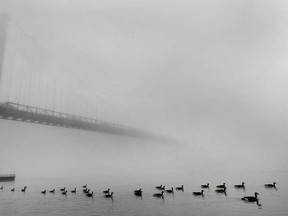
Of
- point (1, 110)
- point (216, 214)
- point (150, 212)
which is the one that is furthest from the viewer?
point (1, 110)

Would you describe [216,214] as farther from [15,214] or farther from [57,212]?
[15,214]

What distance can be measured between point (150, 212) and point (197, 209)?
325 centimetres

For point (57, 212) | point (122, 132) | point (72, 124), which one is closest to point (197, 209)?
point (57, 212)

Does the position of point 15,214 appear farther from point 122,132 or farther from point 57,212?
point 122,132

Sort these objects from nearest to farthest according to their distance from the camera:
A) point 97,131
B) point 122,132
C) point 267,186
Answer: point 267,186, point 97,131, point 122,132

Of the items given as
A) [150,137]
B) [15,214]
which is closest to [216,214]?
[15,214]

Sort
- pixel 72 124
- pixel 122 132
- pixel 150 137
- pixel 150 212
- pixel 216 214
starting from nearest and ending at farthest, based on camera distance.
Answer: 1. pixel 216 214
2. pixel 150 212
3. pixel 72 124
4. pixel 122 132
5. pixel 150 137

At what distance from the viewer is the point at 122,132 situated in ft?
212

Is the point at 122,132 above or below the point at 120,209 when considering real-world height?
above

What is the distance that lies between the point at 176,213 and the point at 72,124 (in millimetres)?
32301

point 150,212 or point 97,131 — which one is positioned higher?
point 97,131

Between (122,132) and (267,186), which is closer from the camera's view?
(267,186)

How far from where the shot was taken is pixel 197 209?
1947 centimetres

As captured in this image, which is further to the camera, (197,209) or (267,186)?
(267,186)
